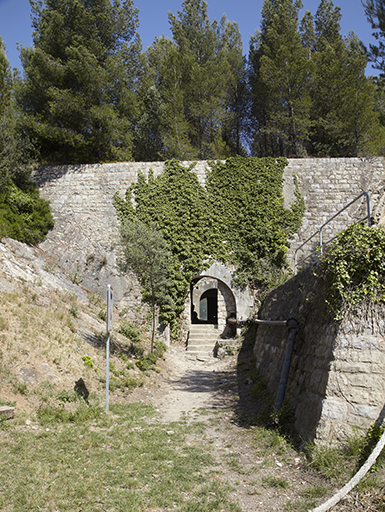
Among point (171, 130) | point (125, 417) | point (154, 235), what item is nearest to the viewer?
point (125, 417)

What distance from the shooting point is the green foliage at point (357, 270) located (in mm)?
4082

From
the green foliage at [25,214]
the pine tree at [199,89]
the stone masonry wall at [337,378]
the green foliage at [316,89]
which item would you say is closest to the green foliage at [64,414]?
the stone masonry wall at [337,378]

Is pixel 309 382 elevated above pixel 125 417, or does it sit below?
above

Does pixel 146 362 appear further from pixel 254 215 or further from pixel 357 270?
pixel 254 215

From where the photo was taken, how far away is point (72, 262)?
12.6 m

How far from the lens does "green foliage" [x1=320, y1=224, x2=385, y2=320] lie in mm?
4082

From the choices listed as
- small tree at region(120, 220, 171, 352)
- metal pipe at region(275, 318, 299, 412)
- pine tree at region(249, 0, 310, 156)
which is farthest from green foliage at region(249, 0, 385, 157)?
metal pipe at region(275, 318, 299, 412)

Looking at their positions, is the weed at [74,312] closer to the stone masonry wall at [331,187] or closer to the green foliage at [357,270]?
the green foliage at [357,270]

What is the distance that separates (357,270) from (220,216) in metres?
8.90

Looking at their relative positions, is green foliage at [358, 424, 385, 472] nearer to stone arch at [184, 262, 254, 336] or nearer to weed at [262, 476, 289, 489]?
weed at [262, 476, 289, 489]

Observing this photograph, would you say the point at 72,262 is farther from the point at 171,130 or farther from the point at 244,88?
the point at 244,88

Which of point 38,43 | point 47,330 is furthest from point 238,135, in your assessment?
point 47,330

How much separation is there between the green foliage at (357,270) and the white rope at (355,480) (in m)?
1.39

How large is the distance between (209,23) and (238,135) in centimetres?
646
